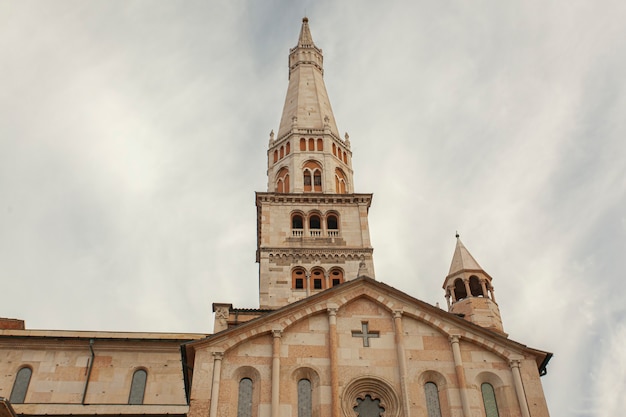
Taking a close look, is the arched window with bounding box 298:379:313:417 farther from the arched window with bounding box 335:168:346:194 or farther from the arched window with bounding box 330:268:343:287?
the arched window with bounding box 335:168:346:194

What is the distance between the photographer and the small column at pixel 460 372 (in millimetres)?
21359

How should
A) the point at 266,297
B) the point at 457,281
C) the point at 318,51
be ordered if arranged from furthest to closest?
the point at 318,51 → the point at 266,297 → the point at 457,281

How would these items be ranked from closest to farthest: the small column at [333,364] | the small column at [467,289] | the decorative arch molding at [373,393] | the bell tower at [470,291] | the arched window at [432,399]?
the small column at [333,364]
the decorative arch molding at [373,393]
the arched window at [432,399]
the bell tower at [470,291]
the small column at [467,289]

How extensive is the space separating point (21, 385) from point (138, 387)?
5619mm

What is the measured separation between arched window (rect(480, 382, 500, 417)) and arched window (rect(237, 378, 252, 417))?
27.1 ft

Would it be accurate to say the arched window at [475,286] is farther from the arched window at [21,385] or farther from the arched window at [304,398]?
the arched window at [21,385]

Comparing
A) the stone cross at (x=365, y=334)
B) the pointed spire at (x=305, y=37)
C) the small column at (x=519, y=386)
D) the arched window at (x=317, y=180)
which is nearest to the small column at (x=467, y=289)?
the small column at (x=519, y=386)

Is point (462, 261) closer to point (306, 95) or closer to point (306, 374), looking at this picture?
point (306, 374)

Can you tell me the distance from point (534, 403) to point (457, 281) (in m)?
17.3

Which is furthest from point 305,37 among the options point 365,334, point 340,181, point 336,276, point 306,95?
point 365,334

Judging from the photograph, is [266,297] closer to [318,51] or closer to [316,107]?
[316,107]

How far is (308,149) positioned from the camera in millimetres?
52031

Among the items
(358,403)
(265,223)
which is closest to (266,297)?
(265,223)

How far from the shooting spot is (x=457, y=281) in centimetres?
3869
